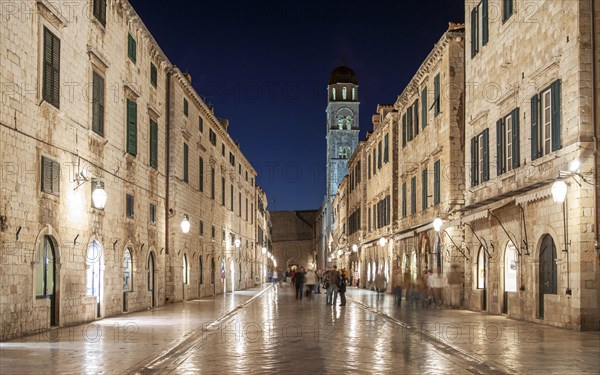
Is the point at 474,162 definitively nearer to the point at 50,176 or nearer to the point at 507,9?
the point at 507,9

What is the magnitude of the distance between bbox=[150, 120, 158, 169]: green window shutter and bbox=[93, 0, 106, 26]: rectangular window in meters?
6.91

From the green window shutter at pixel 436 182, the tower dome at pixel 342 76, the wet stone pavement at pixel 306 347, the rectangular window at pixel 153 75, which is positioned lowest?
the wet stone pavement at pixel 306 347

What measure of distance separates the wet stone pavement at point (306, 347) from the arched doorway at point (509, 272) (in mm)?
1428

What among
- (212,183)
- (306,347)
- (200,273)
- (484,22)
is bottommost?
(306,347)

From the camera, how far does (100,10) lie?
22609 millimetres

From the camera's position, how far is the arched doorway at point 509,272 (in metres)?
22.9

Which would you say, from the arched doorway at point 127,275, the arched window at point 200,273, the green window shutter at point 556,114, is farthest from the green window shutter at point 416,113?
the green window shutter at point 556,114

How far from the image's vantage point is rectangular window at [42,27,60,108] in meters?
18.0

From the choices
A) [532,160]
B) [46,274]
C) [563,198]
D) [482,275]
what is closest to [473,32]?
[532,160]

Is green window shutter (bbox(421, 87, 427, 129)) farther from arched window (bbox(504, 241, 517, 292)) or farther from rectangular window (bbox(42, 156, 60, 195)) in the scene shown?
rectangular window (bbox(42, 156, 60, 195))

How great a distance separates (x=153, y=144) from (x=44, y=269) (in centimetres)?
1194

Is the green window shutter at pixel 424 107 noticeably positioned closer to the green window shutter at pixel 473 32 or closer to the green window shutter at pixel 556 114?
the green window shutter at pixel 473 32

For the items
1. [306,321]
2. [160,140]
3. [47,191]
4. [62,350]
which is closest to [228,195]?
[160,140]

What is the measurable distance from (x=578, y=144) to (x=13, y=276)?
12877 millimetres
